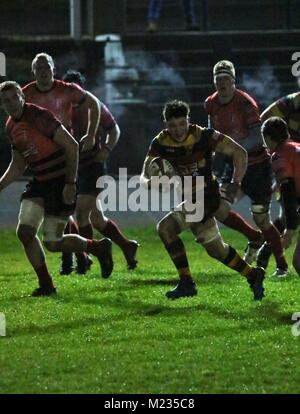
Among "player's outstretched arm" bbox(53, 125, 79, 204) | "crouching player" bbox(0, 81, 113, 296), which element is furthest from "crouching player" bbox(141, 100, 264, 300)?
"crouching player" bbox(0, 81, 113, 296)

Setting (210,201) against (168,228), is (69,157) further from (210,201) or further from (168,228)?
(210,201)

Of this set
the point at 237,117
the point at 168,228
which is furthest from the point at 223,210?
the point at 168,228

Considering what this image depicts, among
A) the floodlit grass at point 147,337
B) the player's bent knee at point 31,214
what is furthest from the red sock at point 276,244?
the player's bent knee at point 31,214

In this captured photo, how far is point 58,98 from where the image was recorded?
12.9m

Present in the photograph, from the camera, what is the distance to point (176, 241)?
11.5 m

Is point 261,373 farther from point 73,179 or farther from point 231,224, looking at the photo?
point 231,224

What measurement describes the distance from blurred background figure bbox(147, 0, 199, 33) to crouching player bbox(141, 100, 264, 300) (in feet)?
41.4

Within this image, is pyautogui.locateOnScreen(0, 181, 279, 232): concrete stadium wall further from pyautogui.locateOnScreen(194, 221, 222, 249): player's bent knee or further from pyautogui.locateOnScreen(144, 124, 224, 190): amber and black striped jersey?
pyautogui.locateOnScreen(144, 124, 224, 190): amber and black striped jersey

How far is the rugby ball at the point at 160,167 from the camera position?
11.0 meters

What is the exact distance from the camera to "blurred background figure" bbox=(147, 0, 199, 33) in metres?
23.8

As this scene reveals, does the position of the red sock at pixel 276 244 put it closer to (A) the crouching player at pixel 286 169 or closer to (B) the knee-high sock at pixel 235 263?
(B) the knee-high sock at pixel 235 263

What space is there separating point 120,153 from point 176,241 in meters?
11.3
